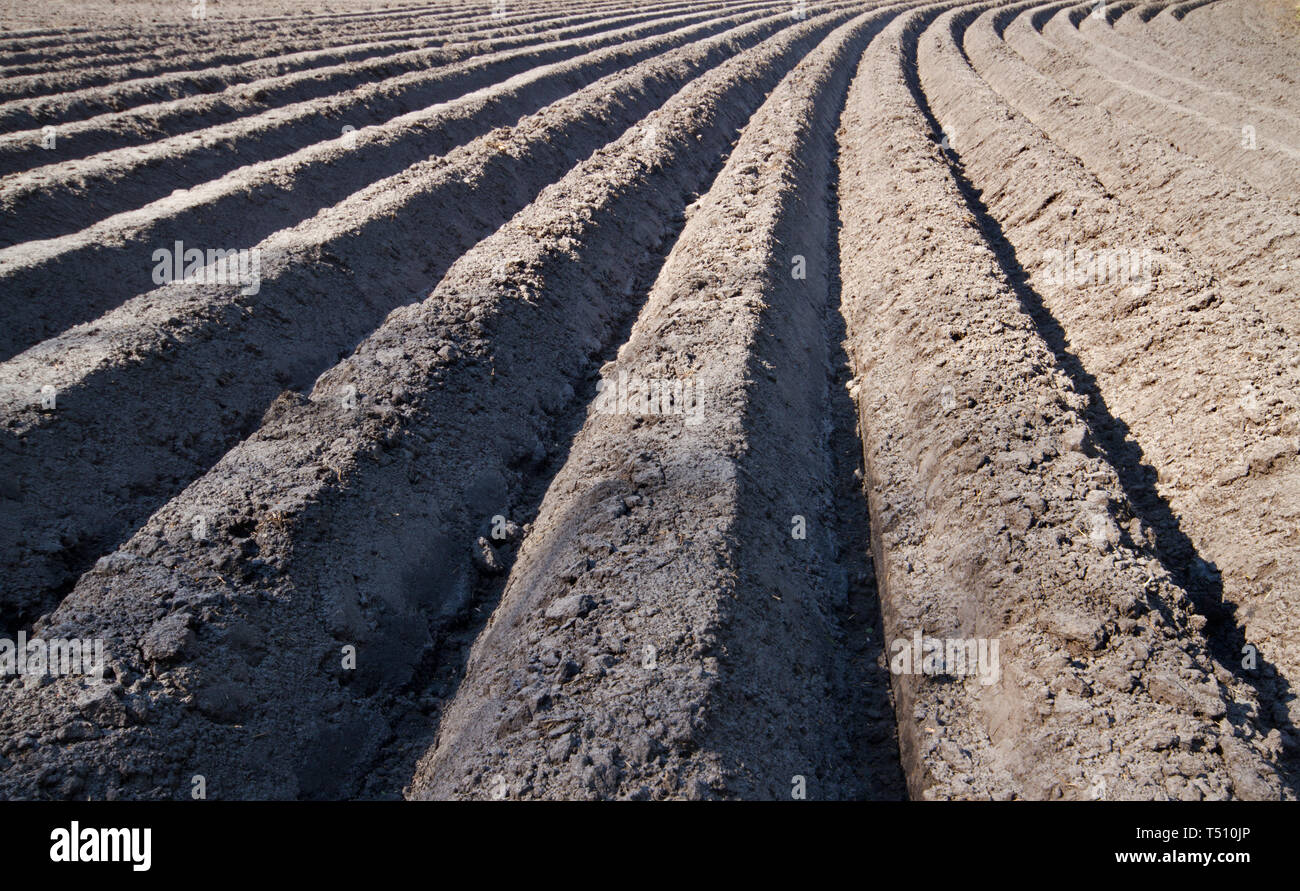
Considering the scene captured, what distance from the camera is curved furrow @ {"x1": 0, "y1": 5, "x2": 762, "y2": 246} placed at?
21.4ft

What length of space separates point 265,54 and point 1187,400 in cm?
1527

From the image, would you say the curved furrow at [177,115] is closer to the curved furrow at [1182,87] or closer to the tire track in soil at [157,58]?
the tire track in soil at [157,58]

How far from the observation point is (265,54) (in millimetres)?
13328

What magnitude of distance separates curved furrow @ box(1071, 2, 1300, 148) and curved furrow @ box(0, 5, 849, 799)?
9.95m

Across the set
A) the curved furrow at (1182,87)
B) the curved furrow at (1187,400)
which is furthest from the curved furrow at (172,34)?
the curved furrow at (1182,87)

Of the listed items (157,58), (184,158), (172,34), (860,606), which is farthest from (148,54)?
(860,606)

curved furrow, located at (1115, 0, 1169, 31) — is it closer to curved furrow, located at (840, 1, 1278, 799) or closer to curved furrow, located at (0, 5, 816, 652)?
curved furrow, located at (840, 1, 1278, 799)

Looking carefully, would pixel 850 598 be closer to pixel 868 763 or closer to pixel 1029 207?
pixel 868 763

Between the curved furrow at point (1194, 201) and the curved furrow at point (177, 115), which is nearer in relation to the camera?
the curved furrow at point (1194, 201)

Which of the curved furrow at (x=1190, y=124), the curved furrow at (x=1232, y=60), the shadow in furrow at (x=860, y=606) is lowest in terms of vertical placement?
the shadow in furrow at (x=860, y=606)

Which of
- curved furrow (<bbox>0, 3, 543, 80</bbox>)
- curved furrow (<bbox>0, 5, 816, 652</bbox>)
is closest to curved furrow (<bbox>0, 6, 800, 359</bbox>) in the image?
curved furrow (<bbox>0, 5, 816, 652</bbox>)

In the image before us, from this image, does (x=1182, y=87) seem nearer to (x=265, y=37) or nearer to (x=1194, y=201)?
(x=1194, y=201)

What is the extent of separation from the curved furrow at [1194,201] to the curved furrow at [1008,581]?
1.99 m

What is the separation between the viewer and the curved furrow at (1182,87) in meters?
9.56
